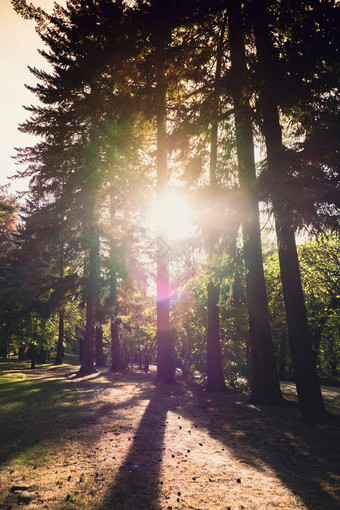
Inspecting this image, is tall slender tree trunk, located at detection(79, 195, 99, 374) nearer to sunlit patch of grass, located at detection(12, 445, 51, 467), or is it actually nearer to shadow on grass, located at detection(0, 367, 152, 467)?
shadow on grass, located at detection(0, 367, 152, 467)

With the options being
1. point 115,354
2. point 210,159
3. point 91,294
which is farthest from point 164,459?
point 115,354

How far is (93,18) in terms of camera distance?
36.1ft

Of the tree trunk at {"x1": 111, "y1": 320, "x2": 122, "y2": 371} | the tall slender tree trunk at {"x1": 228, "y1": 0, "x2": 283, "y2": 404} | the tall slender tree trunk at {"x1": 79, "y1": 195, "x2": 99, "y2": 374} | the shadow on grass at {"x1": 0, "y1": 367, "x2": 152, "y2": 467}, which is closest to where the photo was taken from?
the shadow on grass at {"x1": 0, "y1": 367, "x2": 152, "y2": 467}

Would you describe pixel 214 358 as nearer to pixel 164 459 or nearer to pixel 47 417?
pixel 47 417

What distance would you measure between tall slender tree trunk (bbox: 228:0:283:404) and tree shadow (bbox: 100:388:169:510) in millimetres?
4203

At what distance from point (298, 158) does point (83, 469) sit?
22.1 feet

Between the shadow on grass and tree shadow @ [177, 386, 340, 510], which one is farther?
the shadow on grass

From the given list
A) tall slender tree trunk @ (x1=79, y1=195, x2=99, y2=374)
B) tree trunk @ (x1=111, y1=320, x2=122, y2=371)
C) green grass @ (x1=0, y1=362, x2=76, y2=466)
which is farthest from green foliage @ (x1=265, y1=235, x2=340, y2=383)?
tree trunk @ (x1=111, y1=320, x2=122, y2=371)

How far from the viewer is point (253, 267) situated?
988 centimetres

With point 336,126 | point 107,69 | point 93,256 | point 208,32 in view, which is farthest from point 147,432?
point 93,256

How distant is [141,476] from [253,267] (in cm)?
718

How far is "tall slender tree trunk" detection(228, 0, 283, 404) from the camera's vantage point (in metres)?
9.04

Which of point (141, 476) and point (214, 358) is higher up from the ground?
point (214, 358)

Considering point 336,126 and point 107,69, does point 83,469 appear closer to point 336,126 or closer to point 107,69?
point 336,126
